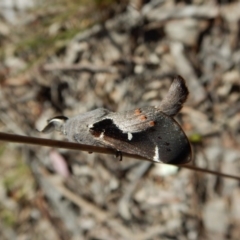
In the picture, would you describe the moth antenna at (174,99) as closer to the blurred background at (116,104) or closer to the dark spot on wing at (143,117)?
the dark spot on wing at (143,117)

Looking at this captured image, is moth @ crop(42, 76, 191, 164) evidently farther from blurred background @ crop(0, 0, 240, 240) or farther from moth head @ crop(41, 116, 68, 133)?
blurred background @ crop(0, 0, 240, 240)

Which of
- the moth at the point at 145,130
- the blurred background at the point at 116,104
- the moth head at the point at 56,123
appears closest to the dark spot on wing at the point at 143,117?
the moth at the point at 145,130

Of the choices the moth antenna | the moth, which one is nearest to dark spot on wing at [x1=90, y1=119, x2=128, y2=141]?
the moth

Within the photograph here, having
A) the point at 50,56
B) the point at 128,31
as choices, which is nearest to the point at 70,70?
the point at 50,56

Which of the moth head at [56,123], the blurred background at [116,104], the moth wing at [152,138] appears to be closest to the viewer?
the moth wing at [152,138]

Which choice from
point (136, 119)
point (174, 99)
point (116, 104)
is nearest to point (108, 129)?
point (136, 119)

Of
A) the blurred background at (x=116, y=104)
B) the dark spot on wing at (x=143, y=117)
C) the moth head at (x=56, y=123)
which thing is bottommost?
the dark spot on wing at (x=143, y=117)

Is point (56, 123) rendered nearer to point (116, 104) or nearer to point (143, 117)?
point (143, 117)
